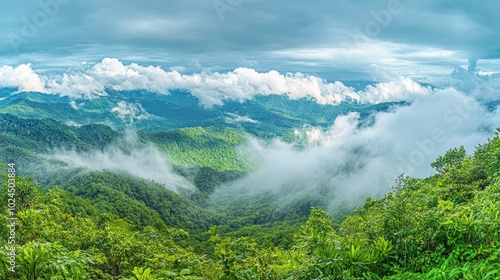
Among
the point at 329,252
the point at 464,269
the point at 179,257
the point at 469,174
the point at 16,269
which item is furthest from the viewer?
the point at 469,174

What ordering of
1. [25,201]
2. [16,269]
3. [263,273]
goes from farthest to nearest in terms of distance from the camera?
1. [25,201]
2. [263,273]
3. [16,269]

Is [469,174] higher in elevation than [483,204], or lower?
lower

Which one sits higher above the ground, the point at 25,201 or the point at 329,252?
the point at 329,252

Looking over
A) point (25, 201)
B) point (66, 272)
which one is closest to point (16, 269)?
point (66, 272)

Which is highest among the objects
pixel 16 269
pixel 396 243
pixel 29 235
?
pixel 16 269

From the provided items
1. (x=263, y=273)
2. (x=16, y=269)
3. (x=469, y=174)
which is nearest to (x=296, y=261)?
(x=263, y=273)

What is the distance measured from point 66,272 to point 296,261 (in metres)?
6.78

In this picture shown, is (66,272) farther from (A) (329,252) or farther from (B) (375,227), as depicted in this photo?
(B) (375,227)

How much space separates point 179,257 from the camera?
11469 millimetres

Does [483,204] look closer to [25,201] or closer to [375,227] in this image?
[375,227]

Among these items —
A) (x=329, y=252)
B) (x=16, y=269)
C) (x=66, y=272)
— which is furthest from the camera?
(x=329, y=252)

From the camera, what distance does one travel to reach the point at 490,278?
26.3 ft

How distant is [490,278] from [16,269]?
11355 mm

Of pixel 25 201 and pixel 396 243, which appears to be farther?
pixel 25 201
